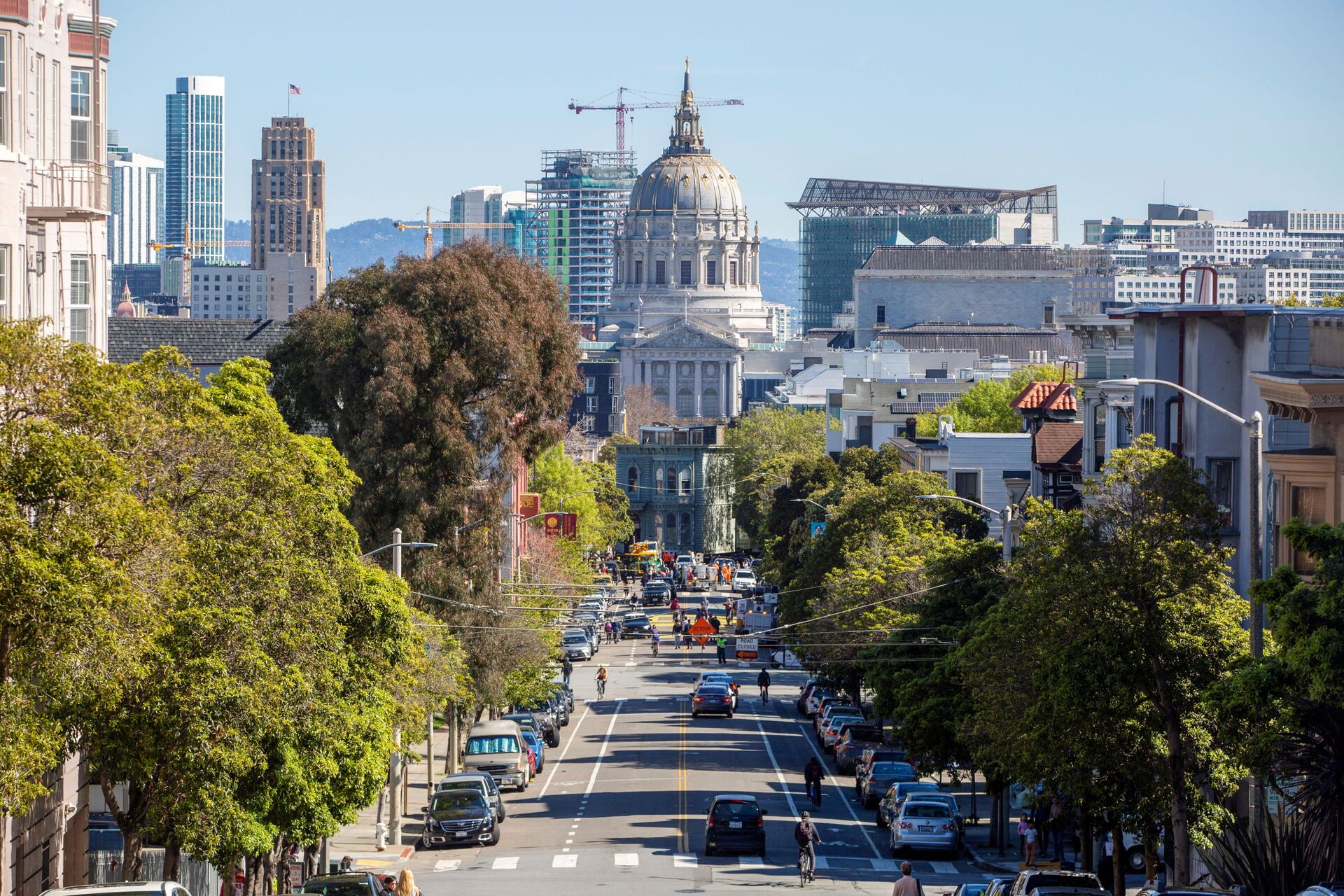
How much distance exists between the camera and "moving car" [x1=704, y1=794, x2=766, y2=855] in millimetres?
46375

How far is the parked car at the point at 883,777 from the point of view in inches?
2172

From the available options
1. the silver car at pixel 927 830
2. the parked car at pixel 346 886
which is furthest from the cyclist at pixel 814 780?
the parked car at pixel 346 886

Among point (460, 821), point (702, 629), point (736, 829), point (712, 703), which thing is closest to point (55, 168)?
point (460, 821)

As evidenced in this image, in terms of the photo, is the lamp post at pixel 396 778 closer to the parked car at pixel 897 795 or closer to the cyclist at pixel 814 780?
the cyclist at pixel 814 780

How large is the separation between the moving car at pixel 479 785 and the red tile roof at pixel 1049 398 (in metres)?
27.1

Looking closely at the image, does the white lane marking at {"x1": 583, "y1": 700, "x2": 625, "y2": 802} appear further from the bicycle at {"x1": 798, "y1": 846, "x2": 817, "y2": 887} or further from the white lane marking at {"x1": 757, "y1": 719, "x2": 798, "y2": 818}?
the bicycle at {"x1": 798, "y1": 846, "x2": 817, "y2": 887}

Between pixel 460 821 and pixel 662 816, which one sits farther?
pixel 662 816

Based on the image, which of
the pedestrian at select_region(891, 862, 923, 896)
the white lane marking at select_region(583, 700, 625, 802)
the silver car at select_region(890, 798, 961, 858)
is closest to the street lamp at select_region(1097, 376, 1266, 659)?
the pedestrian at select_region(891, 862, 923, 896)

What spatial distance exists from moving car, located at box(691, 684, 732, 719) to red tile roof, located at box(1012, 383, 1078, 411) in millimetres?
15746

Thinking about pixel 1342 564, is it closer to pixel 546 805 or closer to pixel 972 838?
pixel 972 838

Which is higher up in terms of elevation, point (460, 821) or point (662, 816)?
point (460, 821)

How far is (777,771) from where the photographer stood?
64.2 meters

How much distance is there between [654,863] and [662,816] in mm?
8671

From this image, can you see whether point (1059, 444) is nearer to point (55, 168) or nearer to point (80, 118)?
point (80, 118)
